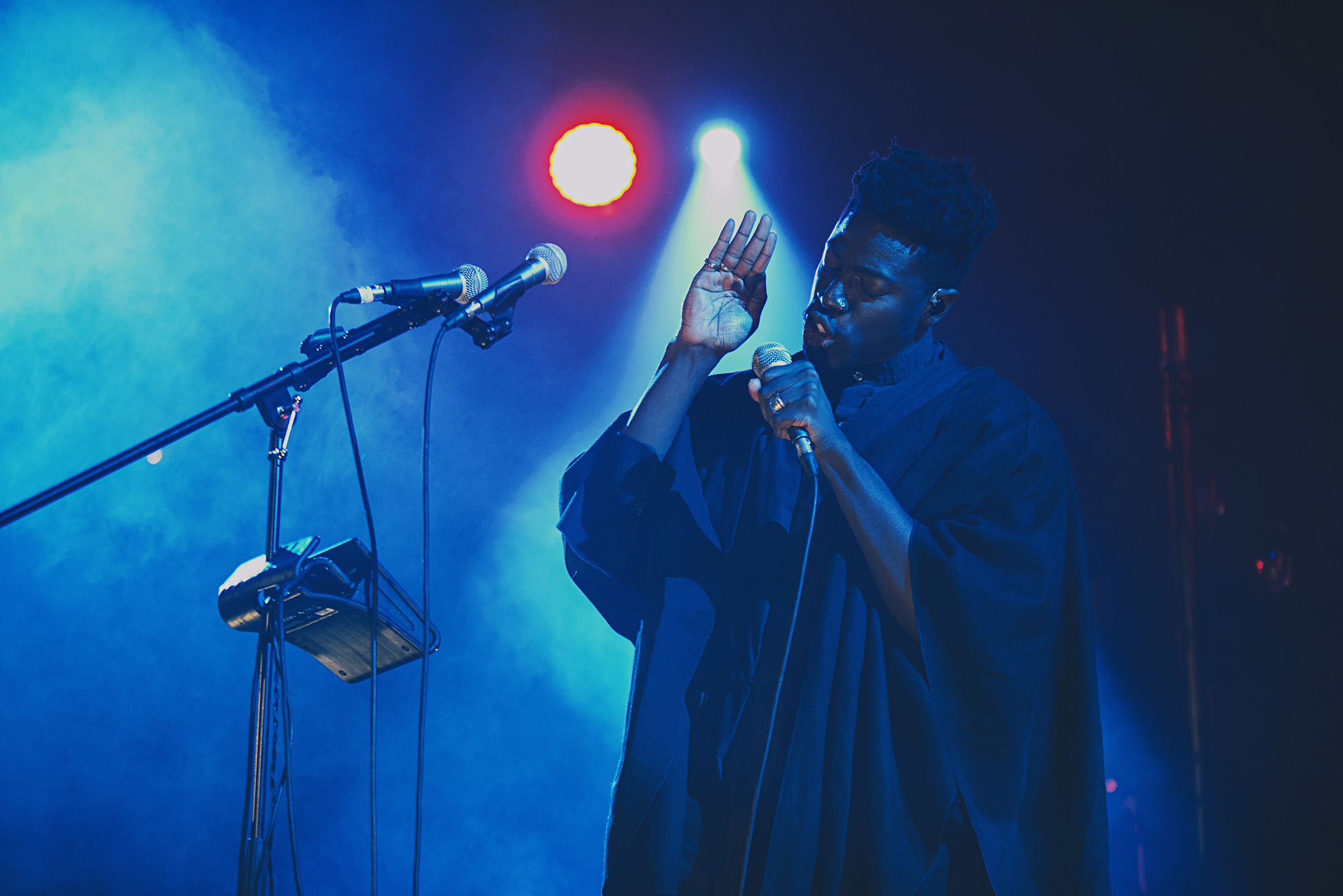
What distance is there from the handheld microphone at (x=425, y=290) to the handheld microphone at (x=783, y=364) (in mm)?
598

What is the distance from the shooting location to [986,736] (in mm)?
1210

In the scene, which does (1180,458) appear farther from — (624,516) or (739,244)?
(624,516)

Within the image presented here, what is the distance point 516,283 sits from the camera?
1.72 metres

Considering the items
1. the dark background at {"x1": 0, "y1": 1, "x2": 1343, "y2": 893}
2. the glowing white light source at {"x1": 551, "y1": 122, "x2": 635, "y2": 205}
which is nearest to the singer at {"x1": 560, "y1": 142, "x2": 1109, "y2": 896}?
the dark background at {"x1": 0, "y1": 1, "x2": 1343, "y2": 893}

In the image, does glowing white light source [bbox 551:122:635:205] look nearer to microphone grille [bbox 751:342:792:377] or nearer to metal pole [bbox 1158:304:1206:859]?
metal pole [bbox 1158:304:1206:859]

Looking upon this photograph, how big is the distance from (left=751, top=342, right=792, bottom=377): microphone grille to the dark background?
2675 millimetres

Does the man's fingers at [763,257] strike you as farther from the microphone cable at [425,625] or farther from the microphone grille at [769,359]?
the microphone cable at [425,625]

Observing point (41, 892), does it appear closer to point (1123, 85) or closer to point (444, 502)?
point (444, 502)

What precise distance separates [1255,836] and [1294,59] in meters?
3.05

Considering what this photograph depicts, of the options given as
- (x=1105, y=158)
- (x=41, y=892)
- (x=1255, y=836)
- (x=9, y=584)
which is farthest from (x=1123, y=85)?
(x=41, y=892)

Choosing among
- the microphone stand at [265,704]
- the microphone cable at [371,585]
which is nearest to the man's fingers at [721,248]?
the microphone cable at [371,585]

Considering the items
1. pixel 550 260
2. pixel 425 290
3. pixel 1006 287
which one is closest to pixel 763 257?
pixel 550 260

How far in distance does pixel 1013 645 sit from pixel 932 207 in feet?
2.54

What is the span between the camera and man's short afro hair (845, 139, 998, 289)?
153 centimetres
